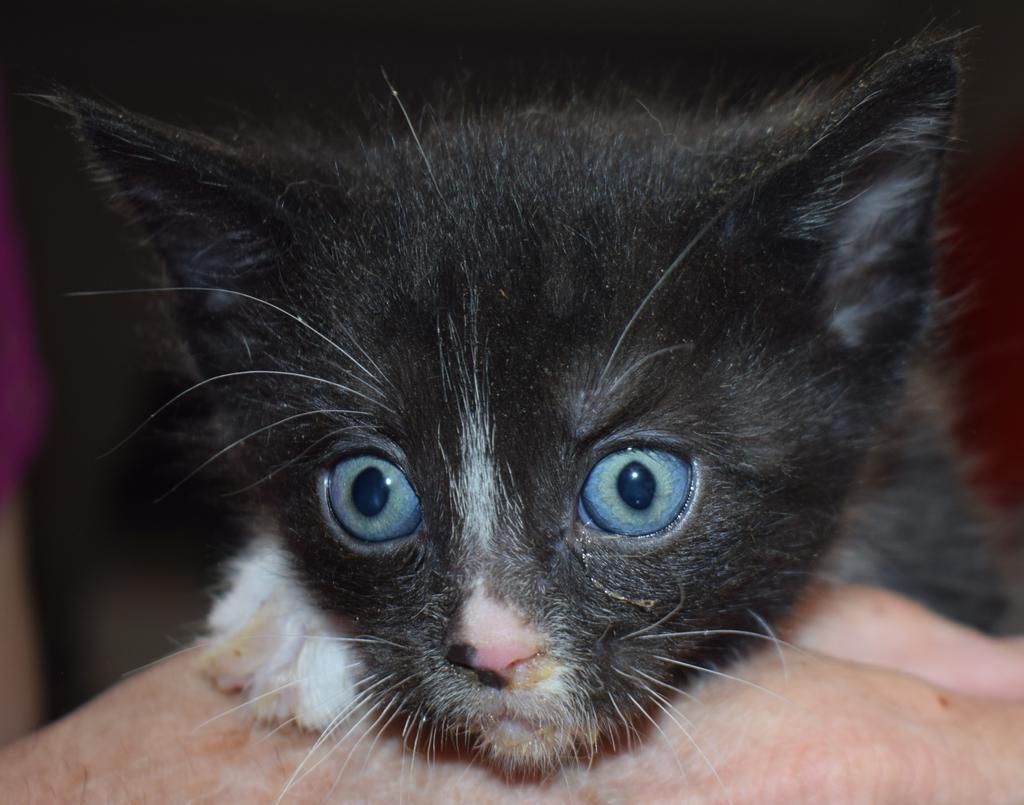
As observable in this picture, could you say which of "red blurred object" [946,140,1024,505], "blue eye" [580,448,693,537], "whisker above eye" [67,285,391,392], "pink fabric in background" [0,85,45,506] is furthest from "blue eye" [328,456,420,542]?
"red blurred object" [946,140,1024,505]

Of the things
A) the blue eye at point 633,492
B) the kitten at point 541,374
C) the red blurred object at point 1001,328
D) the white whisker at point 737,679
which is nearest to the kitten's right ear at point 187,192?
the kitten at point 541,374

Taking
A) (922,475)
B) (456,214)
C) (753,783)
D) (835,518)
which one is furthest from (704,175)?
(922,475)

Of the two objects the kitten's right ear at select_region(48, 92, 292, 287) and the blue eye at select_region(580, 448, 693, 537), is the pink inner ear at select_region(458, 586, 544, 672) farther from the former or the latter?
the kitten's right ear at select_region(48, 92, 292, 287)

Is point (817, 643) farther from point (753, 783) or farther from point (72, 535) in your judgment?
point (72, 535)

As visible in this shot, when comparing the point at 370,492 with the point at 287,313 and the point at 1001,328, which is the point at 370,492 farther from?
the point at 1001,328

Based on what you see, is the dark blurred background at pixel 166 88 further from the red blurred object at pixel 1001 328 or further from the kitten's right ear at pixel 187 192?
the kitten's right ear at pixel 187 192

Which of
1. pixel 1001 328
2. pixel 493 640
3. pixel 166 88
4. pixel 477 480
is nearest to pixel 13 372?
pixel 477 480
